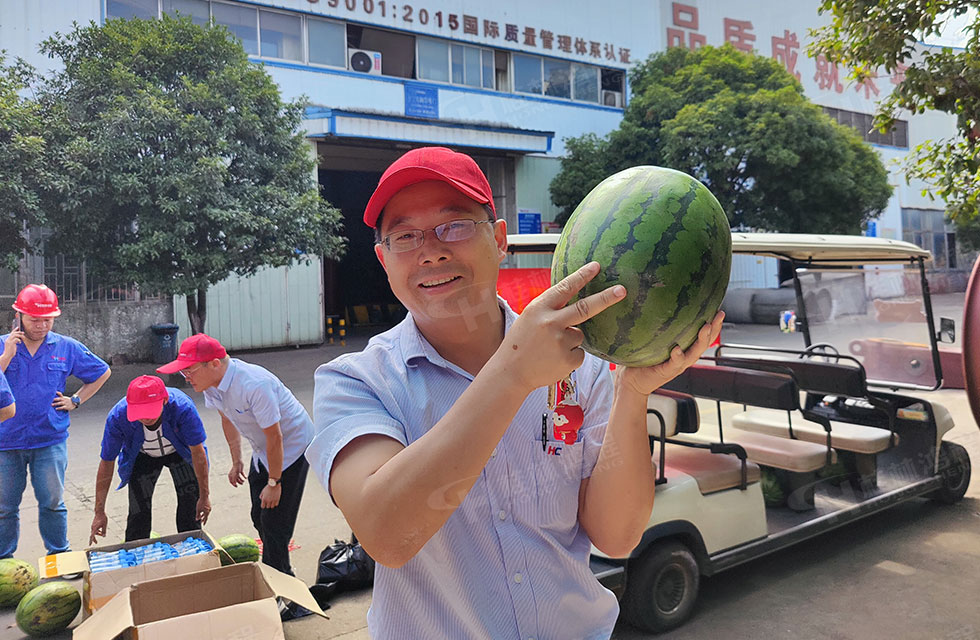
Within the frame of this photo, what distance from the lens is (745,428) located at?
517 cm

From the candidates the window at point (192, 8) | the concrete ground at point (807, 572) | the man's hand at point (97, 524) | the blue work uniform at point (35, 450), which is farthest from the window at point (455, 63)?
the man's hand at point (97, 524)

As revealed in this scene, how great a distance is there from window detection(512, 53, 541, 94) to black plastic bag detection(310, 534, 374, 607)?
11818mm

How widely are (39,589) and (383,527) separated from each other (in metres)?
3.69

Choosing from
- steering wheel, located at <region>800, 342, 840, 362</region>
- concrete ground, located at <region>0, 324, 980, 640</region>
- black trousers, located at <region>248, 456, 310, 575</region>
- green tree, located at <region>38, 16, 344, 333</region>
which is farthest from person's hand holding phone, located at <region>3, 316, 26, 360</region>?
steering wheel, located at <region>800, 342, 840, 362</region>

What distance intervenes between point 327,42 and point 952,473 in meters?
10.7

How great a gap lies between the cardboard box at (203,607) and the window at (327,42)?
1013 centimetres

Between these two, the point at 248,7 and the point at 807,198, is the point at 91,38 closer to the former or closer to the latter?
the point at 248,7

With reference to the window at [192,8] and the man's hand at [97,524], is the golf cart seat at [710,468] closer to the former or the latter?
the man's hand at [97,524]

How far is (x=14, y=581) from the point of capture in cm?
407

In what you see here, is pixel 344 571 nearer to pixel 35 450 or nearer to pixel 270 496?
pixel 270 496

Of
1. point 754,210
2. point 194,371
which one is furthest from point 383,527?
point 754,210

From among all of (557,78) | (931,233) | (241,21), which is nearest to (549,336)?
(241,21)

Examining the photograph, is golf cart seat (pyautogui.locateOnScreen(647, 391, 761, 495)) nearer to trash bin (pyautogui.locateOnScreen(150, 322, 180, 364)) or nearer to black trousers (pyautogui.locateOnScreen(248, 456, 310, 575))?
black trousers (pyautogui.locateOnScreen(248, 456, 310, 575))

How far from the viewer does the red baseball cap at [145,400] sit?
386 centimetres
